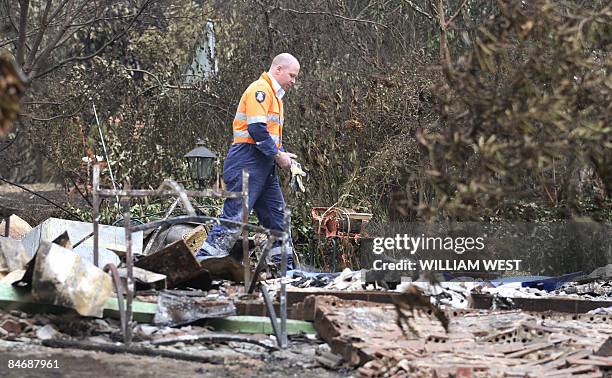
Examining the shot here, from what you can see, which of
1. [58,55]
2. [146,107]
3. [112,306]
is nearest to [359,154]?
[146,107]

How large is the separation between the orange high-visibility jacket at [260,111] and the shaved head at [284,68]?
9 centimetres

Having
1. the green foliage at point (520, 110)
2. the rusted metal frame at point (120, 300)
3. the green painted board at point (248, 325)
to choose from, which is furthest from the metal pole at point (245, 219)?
the green foliage at point (520, 110)

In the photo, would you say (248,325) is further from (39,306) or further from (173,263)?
(39,306)

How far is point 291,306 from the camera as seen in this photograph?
7914 mm

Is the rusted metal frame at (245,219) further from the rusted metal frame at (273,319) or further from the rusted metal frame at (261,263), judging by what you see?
the rusted metal frame at (273,319)

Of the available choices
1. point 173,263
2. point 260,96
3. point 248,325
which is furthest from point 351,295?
point 260,96

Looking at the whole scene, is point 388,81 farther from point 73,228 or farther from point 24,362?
point 24,362

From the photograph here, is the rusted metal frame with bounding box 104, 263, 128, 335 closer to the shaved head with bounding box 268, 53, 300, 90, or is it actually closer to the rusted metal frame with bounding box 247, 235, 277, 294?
the rusted metal frame with bounding box 247, 235, 277, 294

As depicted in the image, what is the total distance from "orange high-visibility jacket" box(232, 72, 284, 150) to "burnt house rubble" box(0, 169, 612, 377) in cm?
173

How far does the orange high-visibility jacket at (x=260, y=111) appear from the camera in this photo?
10062 millimetres

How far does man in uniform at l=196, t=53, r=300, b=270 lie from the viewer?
32.9ft

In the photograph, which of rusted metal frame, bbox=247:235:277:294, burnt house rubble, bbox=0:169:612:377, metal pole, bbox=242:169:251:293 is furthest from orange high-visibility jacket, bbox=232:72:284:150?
rusted metal frame, bbox=247:235:277:294

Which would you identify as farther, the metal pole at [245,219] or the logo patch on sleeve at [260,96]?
the logo patch on sleeve at [260,96]

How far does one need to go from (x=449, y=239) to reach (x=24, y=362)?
6.65 m
